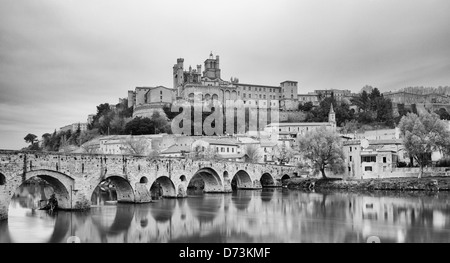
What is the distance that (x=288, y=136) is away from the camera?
2936 inches

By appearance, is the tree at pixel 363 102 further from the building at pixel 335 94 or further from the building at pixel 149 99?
the building at pixel 149 99

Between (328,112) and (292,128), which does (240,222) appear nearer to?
(292,128)

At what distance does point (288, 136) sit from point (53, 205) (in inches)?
2122

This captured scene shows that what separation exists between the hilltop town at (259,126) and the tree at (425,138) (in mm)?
666

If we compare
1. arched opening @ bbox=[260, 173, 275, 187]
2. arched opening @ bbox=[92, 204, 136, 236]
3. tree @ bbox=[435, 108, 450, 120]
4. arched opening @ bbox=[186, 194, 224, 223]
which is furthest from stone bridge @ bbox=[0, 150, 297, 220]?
tree @ bbox=[435, 108, 450, 120]

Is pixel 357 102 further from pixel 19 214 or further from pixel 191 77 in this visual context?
pixel 19 214

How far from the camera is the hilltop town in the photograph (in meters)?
47.4

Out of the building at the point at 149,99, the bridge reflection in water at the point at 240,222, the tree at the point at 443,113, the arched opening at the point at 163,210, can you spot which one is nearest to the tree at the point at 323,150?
the bridge reflection in water at the point at 240,222

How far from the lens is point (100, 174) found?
2608 centimetres

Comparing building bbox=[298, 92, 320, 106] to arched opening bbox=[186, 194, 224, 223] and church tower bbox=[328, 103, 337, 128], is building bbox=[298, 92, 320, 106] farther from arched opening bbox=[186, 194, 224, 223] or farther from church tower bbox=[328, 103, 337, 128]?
arched opening bbox=[186, 194, 224, 223]

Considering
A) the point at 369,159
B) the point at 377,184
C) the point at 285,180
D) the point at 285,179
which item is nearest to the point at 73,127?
the point at 285,179
